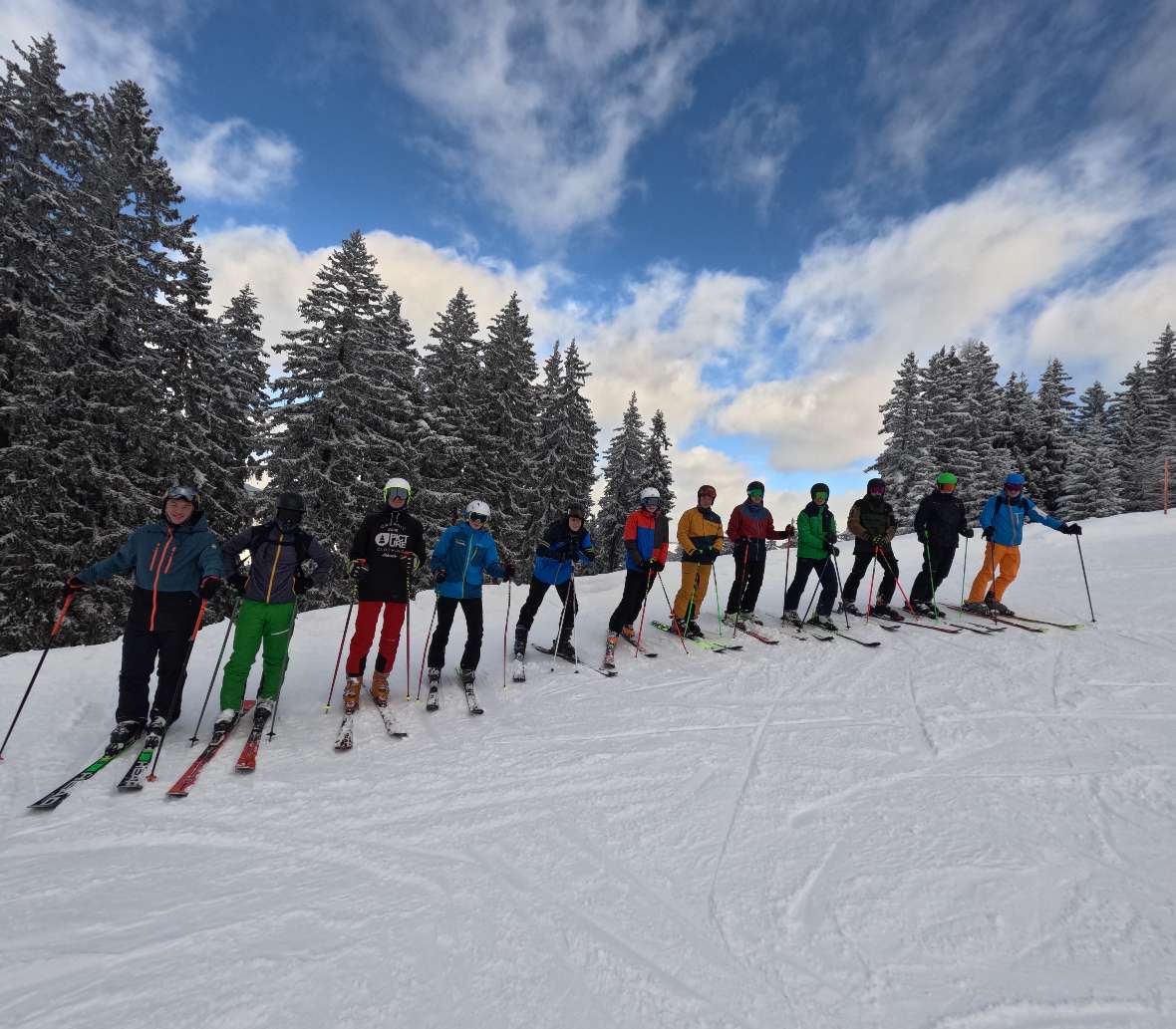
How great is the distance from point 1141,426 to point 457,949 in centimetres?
5747

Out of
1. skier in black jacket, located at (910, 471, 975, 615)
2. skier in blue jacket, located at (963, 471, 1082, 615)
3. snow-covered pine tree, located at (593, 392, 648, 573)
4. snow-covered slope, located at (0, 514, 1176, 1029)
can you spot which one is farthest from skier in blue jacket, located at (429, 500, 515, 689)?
snow-covered pine tree, located at (593, 392, 648, 573)

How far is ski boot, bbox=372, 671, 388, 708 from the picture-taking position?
5.92m

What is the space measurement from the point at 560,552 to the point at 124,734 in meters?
4.95

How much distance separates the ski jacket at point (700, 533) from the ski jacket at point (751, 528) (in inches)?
17.4

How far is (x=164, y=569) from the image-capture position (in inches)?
202

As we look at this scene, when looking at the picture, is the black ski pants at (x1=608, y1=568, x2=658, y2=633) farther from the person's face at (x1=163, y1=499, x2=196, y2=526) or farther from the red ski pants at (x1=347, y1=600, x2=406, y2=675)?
the person's face at (x1=163, y1=499, x2=196, y2=526)

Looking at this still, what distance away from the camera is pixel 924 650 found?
25.1 feet

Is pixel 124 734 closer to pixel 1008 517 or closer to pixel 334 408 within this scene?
pixel 1008 517

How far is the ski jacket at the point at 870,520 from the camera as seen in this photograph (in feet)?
30.2

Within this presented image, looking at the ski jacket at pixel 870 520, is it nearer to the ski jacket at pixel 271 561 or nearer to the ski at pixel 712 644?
the ski at pixel 712 644

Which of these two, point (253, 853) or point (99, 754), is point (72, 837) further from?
point (99, 754)

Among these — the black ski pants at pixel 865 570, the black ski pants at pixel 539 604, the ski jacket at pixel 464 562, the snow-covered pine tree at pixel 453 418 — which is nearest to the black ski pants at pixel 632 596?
the black ski pants at pixel 539 604

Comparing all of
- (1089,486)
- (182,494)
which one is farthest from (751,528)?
(1089,486)

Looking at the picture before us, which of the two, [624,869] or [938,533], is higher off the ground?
[938,533]
